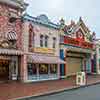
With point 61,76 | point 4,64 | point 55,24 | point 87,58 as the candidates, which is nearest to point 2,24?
point 4,64

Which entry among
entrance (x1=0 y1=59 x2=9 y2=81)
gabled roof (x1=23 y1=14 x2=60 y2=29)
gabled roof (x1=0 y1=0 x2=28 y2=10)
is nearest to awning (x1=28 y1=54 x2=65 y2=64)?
entrance (x1=0 y1=59 x2=9 y2=81)

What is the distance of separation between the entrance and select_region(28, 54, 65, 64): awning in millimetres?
2452

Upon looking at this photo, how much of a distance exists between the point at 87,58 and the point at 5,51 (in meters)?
22.7

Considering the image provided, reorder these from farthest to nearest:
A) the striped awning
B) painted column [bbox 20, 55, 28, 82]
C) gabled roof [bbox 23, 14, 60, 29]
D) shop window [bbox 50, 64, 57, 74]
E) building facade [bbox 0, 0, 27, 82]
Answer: shop window [bbox 50, 64, 57, 74] → gabled roof [bbox 23, 14, 60, 29] → painted column [bbox 20, 55, 28, 82] → the striped awning → building facade [bbox 0, 0, 27, 82]

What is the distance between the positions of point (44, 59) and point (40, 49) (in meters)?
1.14

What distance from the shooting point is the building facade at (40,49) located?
30.3 meters

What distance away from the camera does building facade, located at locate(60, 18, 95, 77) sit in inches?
1479

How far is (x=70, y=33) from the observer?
3975cm

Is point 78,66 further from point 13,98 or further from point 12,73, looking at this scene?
point 13,98

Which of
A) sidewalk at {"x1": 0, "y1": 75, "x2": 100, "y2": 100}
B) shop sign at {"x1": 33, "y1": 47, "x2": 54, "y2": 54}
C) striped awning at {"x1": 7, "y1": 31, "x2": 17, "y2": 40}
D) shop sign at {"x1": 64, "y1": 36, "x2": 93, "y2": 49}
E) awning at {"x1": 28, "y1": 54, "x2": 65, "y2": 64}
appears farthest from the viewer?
shop sign at {"x1": 64, "y1": 36, "x2": 93, "y2": 49}

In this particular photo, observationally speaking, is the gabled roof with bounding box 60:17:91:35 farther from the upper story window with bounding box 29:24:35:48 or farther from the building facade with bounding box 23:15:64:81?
the upper story window with bounding box 29:24:35:48

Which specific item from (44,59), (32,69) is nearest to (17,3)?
(44,59)

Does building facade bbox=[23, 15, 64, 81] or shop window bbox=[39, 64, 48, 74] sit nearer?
building facade bbox=[23, 15, 64, 81]

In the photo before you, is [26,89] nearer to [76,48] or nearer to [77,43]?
[76,48]
